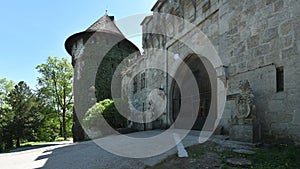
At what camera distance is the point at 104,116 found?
10414 millimetres

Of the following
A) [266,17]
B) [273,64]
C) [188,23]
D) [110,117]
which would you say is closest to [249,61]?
[273,64]

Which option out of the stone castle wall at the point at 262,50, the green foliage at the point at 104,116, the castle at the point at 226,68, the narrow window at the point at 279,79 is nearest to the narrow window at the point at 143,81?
the castle at the point at 226,68

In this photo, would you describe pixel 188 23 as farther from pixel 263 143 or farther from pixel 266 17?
pixel 263 143

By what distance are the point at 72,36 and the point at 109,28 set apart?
319 cm

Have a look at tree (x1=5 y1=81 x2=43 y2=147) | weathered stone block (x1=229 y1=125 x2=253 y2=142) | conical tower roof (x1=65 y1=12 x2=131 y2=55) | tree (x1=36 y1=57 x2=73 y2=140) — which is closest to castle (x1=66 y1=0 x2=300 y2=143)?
weathered stone block (x1=229 y1=125 x2=253 y2=142)

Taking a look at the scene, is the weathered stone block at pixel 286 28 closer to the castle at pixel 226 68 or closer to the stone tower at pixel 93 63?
the castle at pixel 226 68

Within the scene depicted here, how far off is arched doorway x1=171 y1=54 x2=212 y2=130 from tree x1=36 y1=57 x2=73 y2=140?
19.9 metres

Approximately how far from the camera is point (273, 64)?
4672 mm

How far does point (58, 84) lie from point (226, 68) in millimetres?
23962

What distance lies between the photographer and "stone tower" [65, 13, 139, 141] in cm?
1778

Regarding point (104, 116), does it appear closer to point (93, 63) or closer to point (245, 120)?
point (245, 120)

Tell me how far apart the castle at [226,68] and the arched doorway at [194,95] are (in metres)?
0.03

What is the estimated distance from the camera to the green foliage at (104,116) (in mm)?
10132

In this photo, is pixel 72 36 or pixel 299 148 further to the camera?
pixel 72 36
